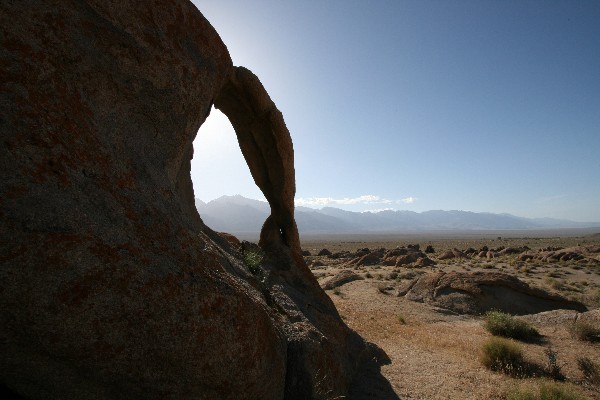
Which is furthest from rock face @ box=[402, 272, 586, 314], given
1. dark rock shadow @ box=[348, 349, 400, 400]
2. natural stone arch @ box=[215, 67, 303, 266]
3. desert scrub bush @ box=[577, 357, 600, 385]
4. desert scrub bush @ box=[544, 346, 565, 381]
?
natural stone arch @ box=[215, 67, 303, 266]

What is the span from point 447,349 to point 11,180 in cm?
1180

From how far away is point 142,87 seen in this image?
498 centimetres

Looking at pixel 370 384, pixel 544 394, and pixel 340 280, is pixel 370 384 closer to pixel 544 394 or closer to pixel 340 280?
pixel 544 394

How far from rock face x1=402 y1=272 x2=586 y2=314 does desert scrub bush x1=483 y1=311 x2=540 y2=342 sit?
12.4 ft

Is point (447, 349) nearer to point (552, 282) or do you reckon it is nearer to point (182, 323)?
point (182, 323)

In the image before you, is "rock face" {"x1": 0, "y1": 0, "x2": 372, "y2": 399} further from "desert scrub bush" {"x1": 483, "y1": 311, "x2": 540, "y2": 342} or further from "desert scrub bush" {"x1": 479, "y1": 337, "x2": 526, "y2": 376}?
"desert scrub bush" {"x1": 483, "y1": 311, "x2": 540, "y2": 342}

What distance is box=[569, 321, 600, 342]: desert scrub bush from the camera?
11.2m

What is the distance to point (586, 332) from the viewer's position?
36.8 ft

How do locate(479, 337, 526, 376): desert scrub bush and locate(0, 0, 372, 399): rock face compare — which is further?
locate(479, 337, 526, 376): desert scrub bush

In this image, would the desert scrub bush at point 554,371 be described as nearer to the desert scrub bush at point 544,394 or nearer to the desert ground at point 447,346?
the desert ground at point 447,346

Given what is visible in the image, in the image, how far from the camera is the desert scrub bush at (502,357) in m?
9.05

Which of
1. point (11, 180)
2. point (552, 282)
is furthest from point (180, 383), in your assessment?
point (552, 282)

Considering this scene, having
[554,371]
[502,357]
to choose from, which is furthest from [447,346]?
[554,371]

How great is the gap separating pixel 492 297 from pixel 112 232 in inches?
700
